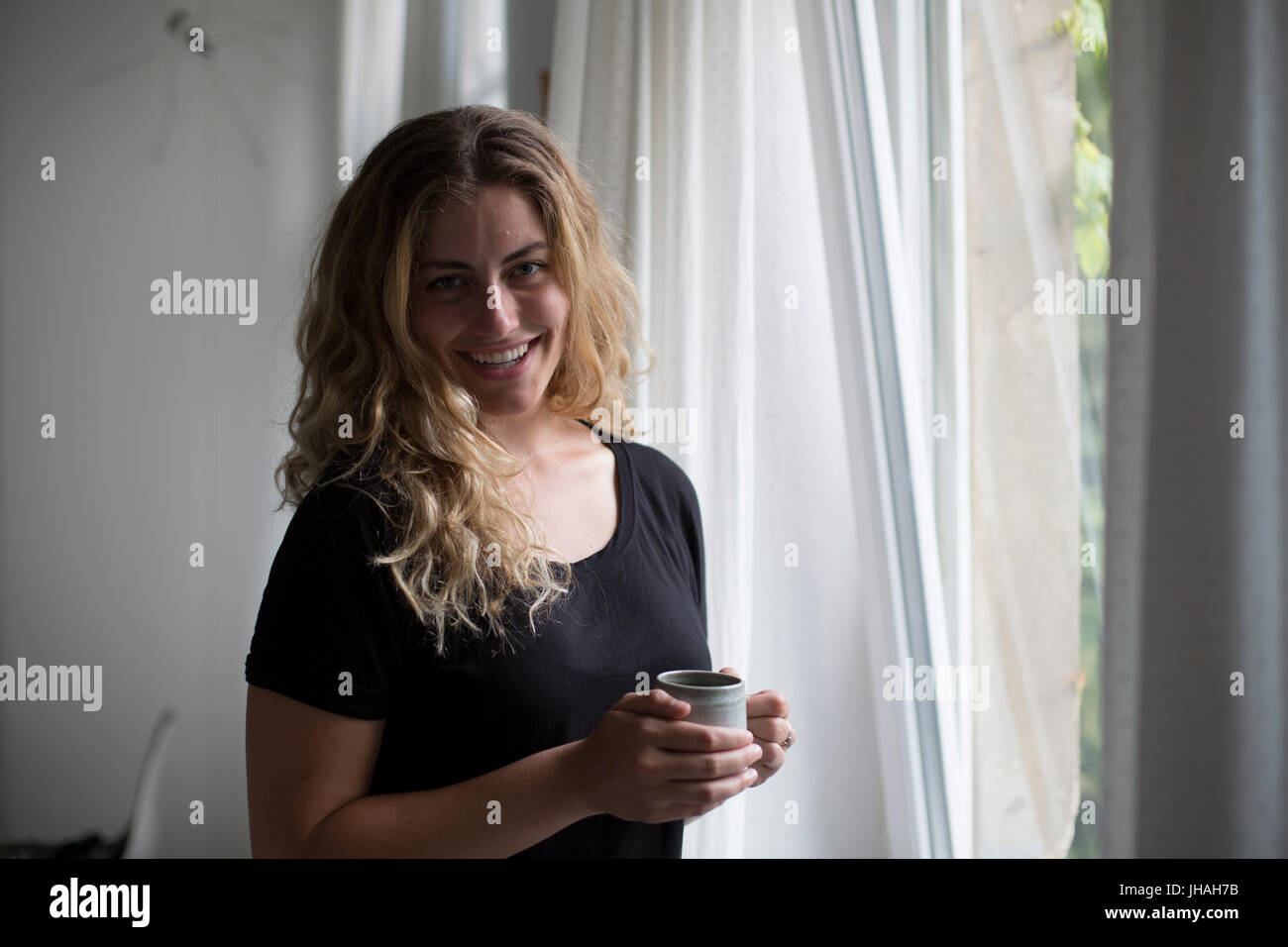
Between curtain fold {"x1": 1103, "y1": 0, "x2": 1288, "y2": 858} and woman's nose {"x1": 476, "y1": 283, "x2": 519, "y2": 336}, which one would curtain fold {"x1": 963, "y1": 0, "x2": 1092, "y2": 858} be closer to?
curtain fold {"x1": 1103, "y1": 0, "x2": 1288, "y2": 858}

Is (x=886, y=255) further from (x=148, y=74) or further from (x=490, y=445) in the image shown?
(x=148, y=74)

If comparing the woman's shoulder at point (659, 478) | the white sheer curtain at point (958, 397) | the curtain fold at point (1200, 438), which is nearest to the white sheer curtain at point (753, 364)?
the white sheer curtain at point (958, 397)

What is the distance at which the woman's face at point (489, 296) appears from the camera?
934 millimetres

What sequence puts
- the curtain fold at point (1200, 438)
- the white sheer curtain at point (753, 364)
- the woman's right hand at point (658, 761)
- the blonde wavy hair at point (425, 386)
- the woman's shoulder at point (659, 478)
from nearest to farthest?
the woman's right hand at point (658, 761) < the blonde wavy hair at point (425, 386) < the curtain fold at point (1200, 438) < the woman's shoulder at point (659, 478) < the white sheer curtain at point (753, 364)

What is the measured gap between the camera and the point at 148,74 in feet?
5.27

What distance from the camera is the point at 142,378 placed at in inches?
64.1

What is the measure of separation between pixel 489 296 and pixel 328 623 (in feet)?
1.18

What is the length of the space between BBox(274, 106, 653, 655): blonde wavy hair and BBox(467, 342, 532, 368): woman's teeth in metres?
0.04

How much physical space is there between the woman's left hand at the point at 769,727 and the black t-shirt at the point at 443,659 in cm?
9

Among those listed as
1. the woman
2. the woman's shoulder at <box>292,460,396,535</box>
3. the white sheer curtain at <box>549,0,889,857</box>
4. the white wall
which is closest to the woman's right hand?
the woman

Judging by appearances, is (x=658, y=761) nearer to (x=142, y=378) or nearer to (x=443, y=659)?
(x=443, y=659)

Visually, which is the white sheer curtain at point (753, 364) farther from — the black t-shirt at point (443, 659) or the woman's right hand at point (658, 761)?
the woman's right hand at point (658, 761)
